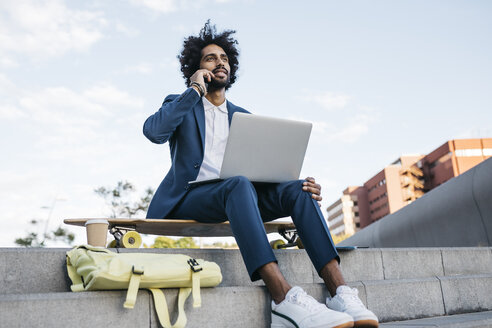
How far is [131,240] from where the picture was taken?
284 centimetres

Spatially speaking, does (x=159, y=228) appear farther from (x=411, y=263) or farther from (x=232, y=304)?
(x=411, y=263)

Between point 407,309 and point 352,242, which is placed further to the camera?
point 352,242

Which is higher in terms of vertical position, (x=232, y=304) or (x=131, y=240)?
(x=131, y=240)

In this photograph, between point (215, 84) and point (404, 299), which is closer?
point (404, 299)

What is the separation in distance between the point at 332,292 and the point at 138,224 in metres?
1.34

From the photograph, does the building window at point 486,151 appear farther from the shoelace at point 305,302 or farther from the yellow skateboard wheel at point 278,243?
the shoelace at point 305,302

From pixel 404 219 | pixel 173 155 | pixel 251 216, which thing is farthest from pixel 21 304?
pixel 404 219

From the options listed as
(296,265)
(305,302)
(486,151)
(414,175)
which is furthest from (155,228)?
(414,175)

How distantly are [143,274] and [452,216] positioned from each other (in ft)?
18.1

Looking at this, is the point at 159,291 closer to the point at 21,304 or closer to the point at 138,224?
the point at 21,304

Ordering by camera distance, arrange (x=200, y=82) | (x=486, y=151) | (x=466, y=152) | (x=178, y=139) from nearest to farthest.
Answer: (x=200, y=82), (x=178, y=139), (x=466, y=152), (x=486, y=151)

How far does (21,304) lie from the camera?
1.78 meters

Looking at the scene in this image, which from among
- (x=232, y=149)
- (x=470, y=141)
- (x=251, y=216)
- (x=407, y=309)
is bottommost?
(x=407, y=309)

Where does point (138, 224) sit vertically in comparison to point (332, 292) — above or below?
above
